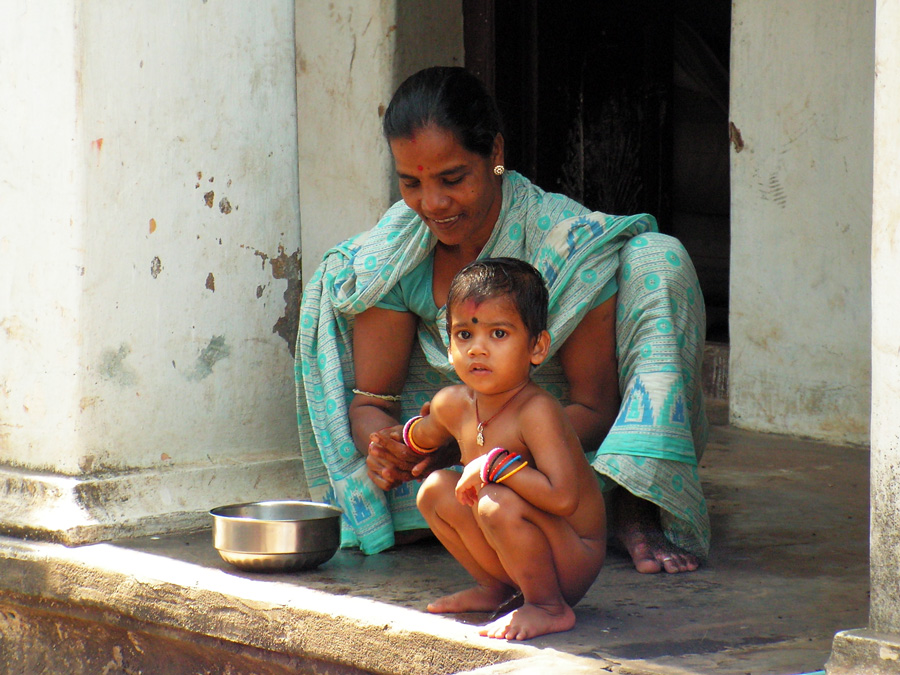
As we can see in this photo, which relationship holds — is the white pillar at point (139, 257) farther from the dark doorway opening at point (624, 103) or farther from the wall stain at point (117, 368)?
the dark doorway opening at point (624, 103)

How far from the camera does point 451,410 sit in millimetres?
2701

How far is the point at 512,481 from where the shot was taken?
2.45 metres

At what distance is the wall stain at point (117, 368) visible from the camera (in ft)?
11.1

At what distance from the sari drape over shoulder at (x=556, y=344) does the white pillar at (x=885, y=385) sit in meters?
0.96

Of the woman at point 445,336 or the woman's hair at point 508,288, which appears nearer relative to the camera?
the woman's hair at point 508,288

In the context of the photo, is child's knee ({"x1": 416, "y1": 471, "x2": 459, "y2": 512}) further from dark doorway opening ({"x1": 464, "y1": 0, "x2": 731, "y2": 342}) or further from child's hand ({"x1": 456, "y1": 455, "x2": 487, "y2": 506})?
dark doorway opening ({"x1": 464, "y1": 0, "x2": 731, "y2": 342})

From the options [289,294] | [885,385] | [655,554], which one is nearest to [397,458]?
[655,554]

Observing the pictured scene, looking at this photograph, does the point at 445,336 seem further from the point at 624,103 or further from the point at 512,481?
the point at 624,103

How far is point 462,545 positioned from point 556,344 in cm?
72

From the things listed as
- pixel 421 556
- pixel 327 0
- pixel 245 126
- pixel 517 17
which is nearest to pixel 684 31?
pixel 517 17

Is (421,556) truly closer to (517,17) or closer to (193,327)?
(193,327)

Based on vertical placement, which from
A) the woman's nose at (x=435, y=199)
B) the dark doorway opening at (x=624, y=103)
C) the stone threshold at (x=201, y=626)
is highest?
the dark doorway opening at (x=624, y=103)

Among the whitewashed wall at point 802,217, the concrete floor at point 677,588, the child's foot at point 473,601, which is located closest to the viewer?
the concrete floor at point 677,588

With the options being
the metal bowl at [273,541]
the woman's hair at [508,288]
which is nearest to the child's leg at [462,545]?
the woman's hair at [508,288]
